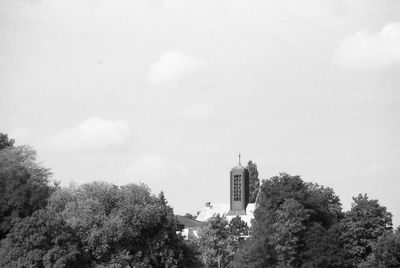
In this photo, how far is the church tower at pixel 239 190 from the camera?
620 ft

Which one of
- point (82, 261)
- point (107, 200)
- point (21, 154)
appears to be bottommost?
point (82, 261)

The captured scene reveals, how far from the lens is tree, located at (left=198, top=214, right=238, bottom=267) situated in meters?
109

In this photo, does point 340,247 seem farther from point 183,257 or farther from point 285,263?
point 183,257

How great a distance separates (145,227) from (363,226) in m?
29.4

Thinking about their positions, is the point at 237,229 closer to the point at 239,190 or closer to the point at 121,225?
the point at 121,225

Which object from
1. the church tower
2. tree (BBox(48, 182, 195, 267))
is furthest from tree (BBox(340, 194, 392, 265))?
the church tower

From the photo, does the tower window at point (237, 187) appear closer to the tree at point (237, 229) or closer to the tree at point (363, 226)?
the tree at point (237, 229)

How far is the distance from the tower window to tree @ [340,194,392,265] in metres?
91.6

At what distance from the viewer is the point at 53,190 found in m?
82.2

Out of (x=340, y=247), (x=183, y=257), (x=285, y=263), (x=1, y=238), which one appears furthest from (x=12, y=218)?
(x=340, y=247)

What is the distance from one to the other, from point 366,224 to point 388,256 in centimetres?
579

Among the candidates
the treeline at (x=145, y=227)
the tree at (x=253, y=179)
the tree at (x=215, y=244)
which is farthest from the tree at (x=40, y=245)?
the tree at (x=253, y=179)

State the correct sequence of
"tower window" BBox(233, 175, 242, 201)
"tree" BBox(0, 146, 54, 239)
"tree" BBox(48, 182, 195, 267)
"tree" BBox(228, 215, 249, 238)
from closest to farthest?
1. "tree" BBox(48, 182, 195, 267)
2. "tree" BBox(0, 146, 54, 239)
3. "tree" BBox(228, 215, 249, 238)
4. "tower window" BBox(233, 175, 242, 201)

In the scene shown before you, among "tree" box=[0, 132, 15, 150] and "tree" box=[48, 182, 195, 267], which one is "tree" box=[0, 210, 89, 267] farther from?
"tree" box=[0, 132, 15, 150]
